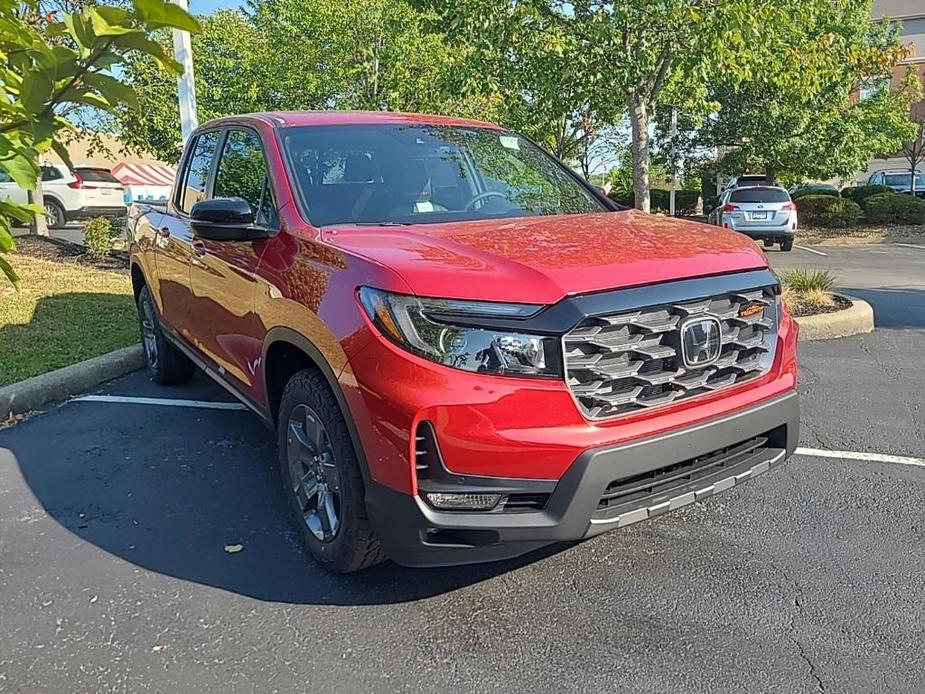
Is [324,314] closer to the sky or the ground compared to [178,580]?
closer to the sky

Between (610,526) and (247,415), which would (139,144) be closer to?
(247,415)

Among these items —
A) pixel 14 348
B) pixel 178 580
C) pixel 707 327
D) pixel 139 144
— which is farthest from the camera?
pixel 139 144

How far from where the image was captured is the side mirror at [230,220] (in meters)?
3.39

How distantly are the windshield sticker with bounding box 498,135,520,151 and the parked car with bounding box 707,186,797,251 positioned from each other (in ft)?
44.6

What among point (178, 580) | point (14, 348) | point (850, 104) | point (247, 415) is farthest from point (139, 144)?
point (850, 104)

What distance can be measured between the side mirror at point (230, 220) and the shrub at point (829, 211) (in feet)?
71.7

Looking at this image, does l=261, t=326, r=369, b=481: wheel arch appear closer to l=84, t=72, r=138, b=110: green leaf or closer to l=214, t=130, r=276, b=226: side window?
l=214, t=130, r=276, b=226: side window

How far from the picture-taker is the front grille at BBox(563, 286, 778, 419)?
2.52 meters

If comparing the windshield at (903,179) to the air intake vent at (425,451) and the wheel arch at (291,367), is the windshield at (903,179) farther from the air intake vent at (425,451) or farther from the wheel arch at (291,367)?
the air intake vent at (425,451)

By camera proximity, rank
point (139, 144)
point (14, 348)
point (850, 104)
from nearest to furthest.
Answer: point (14, 348) < point (139, 144) < point (850, 104)

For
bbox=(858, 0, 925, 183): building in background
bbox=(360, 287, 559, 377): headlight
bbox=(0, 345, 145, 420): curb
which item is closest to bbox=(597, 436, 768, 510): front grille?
bbox=(360, 287, 559, 377): headlight

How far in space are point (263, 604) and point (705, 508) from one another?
2035 mm

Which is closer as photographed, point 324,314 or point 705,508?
point 324,314

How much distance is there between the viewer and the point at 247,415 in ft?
17.0
